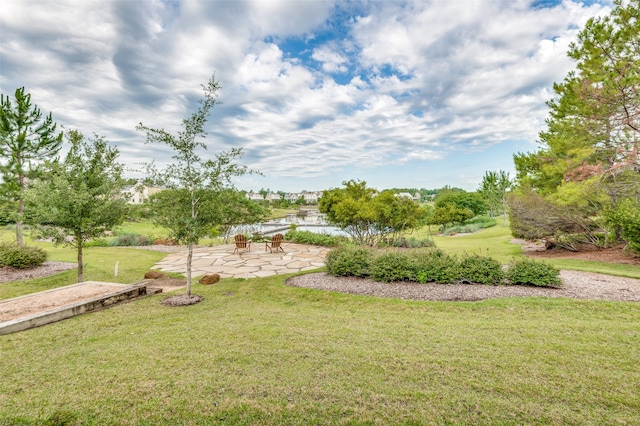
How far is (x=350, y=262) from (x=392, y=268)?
3.25 feet

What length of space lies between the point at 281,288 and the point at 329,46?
8.53 m

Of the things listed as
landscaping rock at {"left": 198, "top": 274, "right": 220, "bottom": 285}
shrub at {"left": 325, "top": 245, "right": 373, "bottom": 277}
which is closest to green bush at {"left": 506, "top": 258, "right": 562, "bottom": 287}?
shrub at {"left": 325, "top": 245, "right": 373, "bottom": 277}

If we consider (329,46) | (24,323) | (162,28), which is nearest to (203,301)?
(24,323)

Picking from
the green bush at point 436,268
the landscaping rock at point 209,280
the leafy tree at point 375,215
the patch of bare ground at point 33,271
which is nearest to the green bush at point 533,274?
the green bush at point 436,268

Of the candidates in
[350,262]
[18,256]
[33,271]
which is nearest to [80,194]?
[33,271]

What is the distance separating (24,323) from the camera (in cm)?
363

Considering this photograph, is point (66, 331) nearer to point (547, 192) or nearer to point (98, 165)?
point (98, 165)

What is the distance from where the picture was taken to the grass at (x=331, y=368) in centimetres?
183

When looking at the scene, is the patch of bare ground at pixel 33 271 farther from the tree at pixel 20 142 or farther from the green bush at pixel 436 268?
the green bush at pixel 436 268

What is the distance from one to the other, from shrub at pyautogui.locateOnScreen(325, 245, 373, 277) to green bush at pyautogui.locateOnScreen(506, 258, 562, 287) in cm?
289

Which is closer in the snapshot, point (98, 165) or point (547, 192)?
point (98, 165)

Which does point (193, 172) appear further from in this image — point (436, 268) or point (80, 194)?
point (436, 268)

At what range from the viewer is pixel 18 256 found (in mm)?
7219

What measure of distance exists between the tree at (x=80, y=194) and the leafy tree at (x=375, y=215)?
7.11 metres
